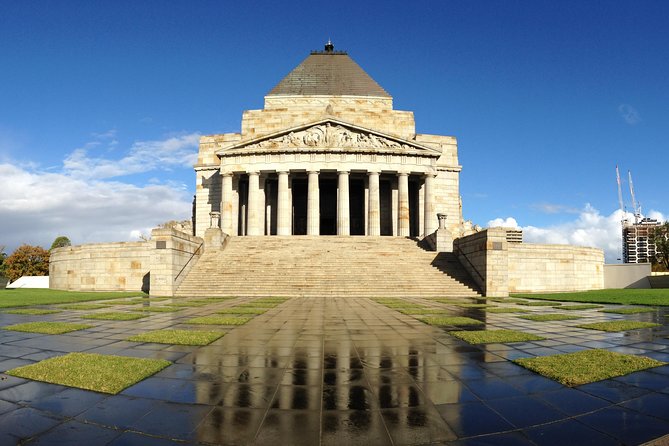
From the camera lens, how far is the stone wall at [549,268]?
2936 centimetres

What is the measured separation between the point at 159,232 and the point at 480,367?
2226 centimetres

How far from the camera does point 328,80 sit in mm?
55531

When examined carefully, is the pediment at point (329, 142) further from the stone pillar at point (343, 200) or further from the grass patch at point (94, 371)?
the grass patch at point (94, 371)

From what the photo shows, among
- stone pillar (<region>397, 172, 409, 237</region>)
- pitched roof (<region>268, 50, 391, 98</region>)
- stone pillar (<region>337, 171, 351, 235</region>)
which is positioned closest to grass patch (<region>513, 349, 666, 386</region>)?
stone pillar (<region>337, 171, 351, 235</region>)

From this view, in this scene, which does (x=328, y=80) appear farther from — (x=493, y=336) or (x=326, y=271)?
(x=493, y=336)

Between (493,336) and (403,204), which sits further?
(403,204)

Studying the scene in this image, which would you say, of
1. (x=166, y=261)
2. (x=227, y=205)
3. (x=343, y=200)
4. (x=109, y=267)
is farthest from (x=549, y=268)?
(x=109, y=267)

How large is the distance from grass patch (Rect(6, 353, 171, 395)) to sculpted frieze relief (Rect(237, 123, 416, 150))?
37442mm

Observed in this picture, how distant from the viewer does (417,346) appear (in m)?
7.86

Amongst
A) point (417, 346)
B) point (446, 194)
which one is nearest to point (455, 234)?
point (446, 194)

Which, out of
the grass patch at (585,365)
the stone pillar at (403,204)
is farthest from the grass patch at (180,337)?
the stone pillar at (403,204)

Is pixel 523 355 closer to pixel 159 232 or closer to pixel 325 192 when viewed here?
pixel 159 232

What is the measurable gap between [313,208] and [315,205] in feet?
1.43

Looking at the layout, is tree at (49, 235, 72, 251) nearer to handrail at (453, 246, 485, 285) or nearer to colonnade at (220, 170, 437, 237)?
colonnade at (220, 170, 437, 237)
